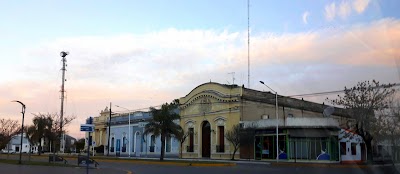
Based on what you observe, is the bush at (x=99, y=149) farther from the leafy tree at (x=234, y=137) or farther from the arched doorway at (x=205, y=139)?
the leafy tree at (x=234, y=137)

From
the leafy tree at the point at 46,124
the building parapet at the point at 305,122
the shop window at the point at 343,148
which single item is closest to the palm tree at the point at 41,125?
the leafy tree at the point at 46,124

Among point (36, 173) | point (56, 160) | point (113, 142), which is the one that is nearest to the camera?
point (36, 173)

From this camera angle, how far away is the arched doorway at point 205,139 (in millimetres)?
57656

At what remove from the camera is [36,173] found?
84.3 feet

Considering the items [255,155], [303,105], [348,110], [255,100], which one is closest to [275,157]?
[255,155]

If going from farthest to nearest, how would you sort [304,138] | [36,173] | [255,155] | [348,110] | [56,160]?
[255,155] < [304,138] < [56,160] < [348,110] < [36,173]

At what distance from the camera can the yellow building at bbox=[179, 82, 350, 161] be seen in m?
46.7

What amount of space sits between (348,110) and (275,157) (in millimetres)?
18679

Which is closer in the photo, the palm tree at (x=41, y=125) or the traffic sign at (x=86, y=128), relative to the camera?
the traffic sign at (x=86, y=128)

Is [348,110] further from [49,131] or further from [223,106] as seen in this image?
[49,131]

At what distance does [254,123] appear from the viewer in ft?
167

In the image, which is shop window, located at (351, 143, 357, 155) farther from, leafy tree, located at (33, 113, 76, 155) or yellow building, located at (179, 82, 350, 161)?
leafy tree, located at (33, 113, 76, 155)

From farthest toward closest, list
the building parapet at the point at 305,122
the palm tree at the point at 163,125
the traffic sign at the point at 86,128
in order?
the palm tree at the point at 163,125
the building parapet at the point at 305,122
the traffic sign at the point at 86,128

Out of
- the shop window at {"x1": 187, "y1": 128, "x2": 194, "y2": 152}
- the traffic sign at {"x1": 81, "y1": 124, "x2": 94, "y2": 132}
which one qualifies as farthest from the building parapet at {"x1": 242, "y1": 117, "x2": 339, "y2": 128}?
the traffic sign at {"x1": 81, "y1": 124, "x2": 94, "y2": 132}
